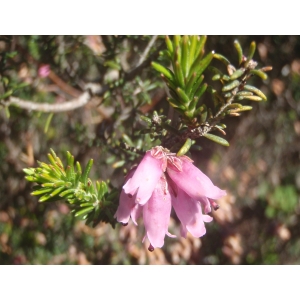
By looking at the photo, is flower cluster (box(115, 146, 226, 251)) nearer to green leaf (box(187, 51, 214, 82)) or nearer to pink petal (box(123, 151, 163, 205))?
pink petal (box(123, 151, 163, 205))

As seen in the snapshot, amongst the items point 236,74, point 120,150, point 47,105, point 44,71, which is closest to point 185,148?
point 236,74

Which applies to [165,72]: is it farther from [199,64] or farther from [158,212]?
[158,212]

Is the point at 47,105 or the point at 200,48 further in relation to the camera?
the point at 47,105

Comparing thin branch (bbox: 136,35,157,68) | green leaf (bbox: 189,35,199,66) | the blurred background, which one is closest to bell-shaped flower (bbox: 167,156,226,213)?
green leaf (bbox: 189,35,199,66)

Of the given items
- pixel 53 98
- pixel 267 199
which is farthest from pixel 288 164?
pixel 53 98

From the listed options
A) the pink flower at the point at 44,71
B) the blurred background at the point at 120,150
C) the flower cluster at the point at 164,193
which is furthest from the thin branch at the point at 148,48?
the flower cluster at the point at 164,193

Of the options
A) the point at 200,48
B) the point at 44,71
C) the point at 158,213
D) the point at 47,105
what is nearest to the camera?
the point at 200,48

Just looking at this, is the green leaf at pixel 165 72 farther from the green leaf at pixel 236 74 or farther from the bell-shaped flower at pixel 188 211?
the bell-shaped flower at pixel 188 211
